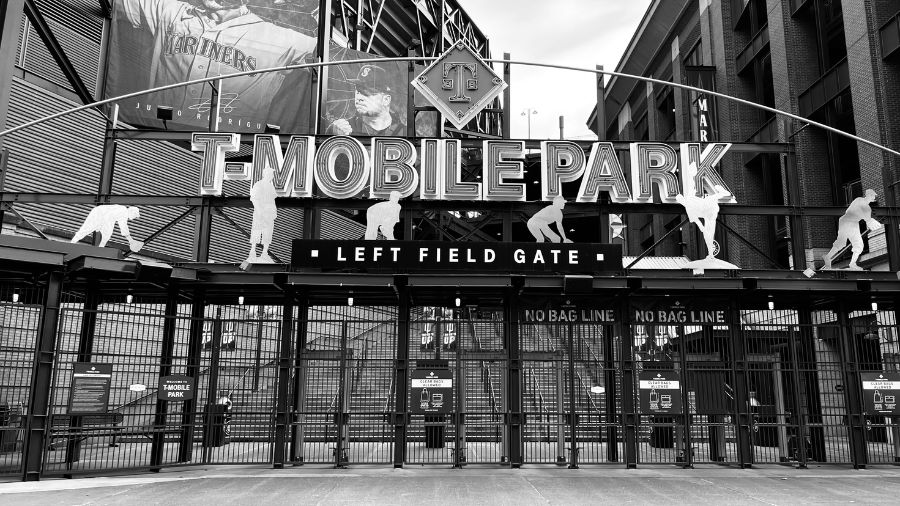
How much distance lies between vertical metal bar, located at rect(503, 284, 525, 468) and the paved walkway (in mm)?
660

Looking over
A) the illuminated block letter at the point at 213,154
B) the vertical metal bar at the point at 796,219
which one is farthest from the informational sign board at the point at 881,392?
the illuminated block letter at the point at 213,154

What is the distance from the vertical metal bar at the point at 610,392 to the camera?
1670 cm

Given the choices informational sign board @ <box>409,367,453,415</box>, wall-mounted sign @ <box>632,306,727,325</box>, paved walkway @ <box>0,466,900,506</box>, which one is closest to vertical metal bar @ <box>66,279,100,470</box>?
paved walkway @ <box>0,466,900,506</box>

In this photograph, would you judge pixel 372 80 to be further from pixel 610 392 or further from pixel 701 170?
pixel 610 392

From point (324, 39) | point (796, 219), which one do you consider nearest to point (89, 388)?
point (796, 219)

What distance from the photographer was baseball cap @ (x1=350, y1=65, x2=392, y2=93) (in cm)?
3109

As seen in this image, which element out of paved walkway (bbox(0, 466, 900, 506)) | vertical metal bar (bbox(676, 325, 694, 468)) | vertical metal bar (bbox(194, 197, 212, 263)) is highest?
vertical metal bar (bbox(194, 197, 212, 263))

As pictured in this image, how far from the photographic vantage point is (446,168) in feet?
59.1

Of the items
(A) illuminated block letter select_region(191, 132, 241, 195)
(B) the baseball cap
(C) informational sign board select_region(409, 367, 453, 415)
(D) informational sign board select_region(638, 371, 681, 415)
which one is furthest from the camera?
(B) the baseball cap

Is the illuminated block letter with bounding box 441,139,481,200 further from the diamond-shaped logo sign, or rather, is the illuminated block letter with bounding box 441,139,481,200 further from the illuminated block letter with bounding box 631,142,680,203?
the illuminated block letter with bounding box 631,142,680,203

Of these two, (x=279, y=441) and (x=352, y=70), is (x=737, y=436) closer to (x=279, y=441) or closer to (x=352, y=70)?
(x=279, y=441)

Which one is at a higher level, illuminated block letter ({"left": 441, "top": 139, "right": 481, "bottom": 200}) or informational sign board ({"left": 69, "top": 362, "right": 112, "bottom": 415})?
illuminated block letter ({"left": 441, "top": 139, "right": 481, "bottom": 200})

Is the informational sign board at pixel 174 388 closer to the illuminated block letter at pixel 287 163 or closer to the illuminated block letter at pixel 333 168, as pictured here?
the illuminated block letter at pixel 287 163

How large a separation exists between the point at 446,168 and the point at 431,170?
40 cm
